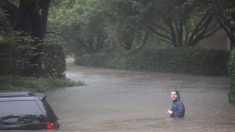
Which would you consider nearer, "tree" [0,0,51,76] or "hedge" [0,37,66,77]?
"hedge" [0,37,66,77]

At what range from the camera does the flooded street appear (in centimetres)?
1677

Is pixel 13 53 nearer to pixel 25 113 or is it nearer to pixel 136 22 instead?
Answer: pixel 25 113

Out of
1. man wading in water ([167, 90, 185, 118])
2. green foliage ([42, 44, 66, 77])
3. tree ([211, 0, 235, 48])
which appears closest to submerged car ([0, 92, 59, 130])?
man wading in water ([167, 90, 185, 118])

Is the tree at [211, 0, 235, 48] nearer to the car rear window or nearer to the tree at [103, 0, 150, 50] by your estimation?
the tree at [103, 0, 150, 50]

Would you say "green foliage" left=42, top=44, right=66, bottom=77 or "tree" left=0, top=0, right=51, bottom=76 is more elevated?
"tree" left=0, top=0, right=51, bottom=76

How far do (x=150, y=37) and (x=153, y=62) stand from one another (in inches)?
429

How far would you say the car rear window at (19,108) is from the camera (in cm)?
1254

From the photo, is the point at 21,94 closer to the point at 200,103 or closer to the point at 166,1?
the point at 200,103

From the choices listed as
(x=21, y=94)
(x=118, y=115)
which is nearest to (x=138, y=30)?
(x=118, y=115)

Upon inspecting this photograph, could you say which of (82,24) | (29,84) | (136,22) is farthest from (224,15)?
(82,24)

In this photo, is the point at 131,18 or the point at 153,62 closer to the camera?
the point at 131,18

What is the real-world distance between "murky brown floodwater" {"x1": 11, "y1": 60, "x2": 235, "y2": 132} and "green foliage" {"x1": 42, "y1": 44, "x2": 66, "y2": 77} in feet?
9.06

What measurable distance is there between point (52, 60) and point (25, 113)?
23.0m

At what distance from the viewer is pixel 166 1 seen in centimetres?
4238
